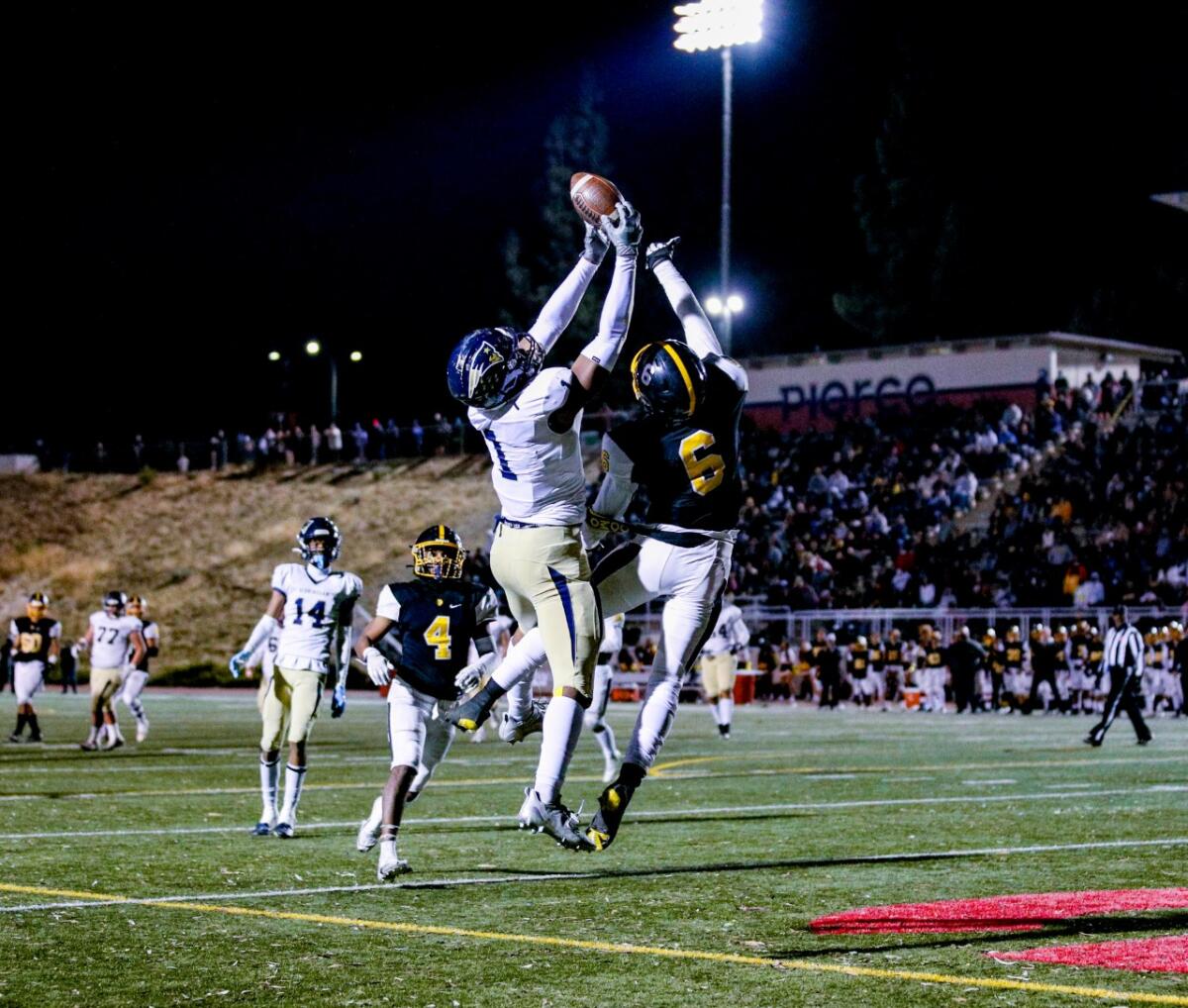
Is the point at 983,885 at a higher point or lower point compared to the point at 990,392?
lower

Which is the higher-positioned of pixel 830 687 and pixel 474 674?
pixel 474 674

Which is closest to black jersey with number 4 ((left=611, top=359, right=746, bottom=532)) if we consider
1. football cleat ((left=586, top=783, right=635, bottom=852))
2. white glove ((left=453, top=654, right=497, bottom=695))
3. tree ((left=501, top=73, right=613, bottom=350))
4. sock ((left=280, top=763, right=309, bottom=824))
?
football cleat ((left=586, top=783, right=635, bottom=852))

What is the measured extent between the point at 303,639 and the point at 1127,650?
469 inches

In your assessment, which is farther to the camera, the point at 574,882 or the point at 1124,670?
the point at 1124,670

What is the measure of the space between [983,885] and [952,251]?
52715 mm

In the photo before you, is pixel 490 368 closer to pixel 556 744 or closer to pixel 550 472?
pixel 550 472

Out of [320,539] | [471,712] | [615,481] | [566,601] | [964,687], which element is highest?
[615,481]

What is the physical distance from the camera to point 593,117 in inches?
2704

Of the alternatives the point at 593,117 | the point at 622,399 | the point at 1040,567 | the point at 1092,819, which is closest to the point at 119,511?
the point at 622,399

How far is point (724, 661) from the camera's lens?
971 inches

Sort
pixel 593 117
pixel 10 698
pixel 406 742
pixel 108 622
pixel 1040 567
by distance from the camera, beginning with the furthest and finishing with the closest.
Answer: pixel 593 117
pixel 10 698
pixel 1040 567
pixel 108 622
pixel 406 742

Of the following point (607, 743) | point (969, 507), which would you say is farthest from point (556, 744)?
point (969, 507)

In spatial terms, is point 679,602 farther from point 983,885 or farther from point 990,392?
point 990,392

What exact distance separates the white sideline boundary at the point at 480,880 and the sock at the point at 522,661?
71.4 inches
